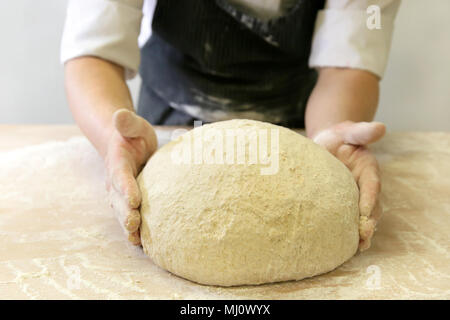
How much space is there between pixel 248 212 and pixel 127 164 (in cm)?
30

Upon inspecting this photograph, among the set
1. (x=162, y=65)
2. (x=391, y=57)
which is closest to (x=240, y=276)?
(x=162, y=65)

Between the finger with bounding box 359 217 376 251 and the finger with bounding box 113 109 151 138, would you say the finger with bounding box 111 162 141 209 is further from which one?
the finger with bounding box 359 217 376 251

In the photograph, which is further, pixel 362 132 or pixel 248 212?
pixel 362 132

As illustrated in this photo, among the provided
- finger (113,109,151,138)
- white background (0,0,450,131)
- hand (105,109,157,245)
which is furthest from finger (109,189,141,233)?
white background (0,0,450,131)

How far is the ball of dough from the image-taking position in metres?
0.83

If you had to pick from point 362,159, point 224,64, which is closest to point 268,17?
point 224,64

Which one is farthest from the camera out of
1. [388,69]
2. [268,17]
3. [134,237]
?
[388,69]

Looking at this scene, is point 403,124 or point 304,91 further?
point 403,124

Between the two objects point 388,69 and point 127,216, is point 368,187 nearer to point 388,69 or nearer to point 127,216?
point 127,216

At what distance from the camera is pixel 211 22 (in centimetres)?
144

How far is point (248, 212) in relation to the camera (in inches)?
32.9

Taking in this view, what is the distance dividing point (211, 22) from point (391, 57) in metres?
1.48

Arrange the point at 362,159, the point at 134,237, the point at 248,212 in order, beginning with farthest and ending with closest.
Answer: the point at 362,159 < the point at 134,237 < the point at 248,212
